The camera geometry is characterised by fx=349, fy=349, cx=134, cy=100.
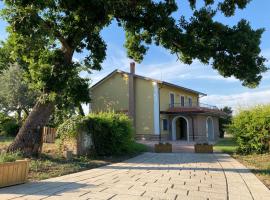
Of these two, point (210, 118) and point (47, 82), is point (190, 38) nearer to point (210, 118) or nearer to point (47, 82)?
point (47, 82)

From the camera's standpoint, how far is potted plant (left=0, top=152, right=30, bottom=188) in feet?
27.5

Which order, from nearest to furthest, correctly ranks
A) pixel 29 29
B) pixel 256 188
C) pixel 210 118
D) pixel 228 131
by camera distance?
pixel 256 188 → pixel 29 29 → pixel 228 131 → pixel 210 118

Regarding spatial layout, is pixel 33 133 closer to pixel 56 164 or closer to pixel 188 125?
pixel 56 164

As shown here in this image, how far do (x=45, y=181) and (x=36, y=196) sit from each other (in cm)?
217

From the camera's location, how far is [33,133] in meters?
14.1

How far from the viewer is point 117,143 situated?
1775cm

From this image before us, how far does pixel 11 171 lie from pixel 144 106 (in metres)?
27.9

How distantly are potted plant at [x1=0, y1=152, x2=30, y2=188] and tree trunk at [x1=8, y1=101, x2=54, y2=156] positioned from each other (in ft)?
15.5

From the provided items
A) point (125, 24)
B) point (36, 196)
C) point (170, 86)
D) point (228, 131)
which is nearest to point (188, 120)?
point (170, 86)

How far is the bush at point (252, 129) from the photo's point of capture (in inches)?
717

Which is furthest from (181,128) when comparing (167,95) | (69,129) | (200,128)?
(69,129)

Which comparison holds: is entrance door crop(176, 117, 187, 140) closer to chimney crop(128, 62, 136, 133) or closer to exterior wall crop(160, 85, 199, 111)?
exterior wall crop(160, 85, 199, 111)

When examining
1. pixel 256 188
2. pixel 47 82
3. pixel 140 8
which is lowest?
pixel 256 188

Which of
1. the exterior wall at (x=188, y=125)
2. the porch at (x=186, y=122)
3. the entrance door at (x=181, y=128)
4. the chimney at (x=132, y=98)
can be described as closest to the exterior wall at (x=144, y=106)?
the chimney at (x=132, y=98)
